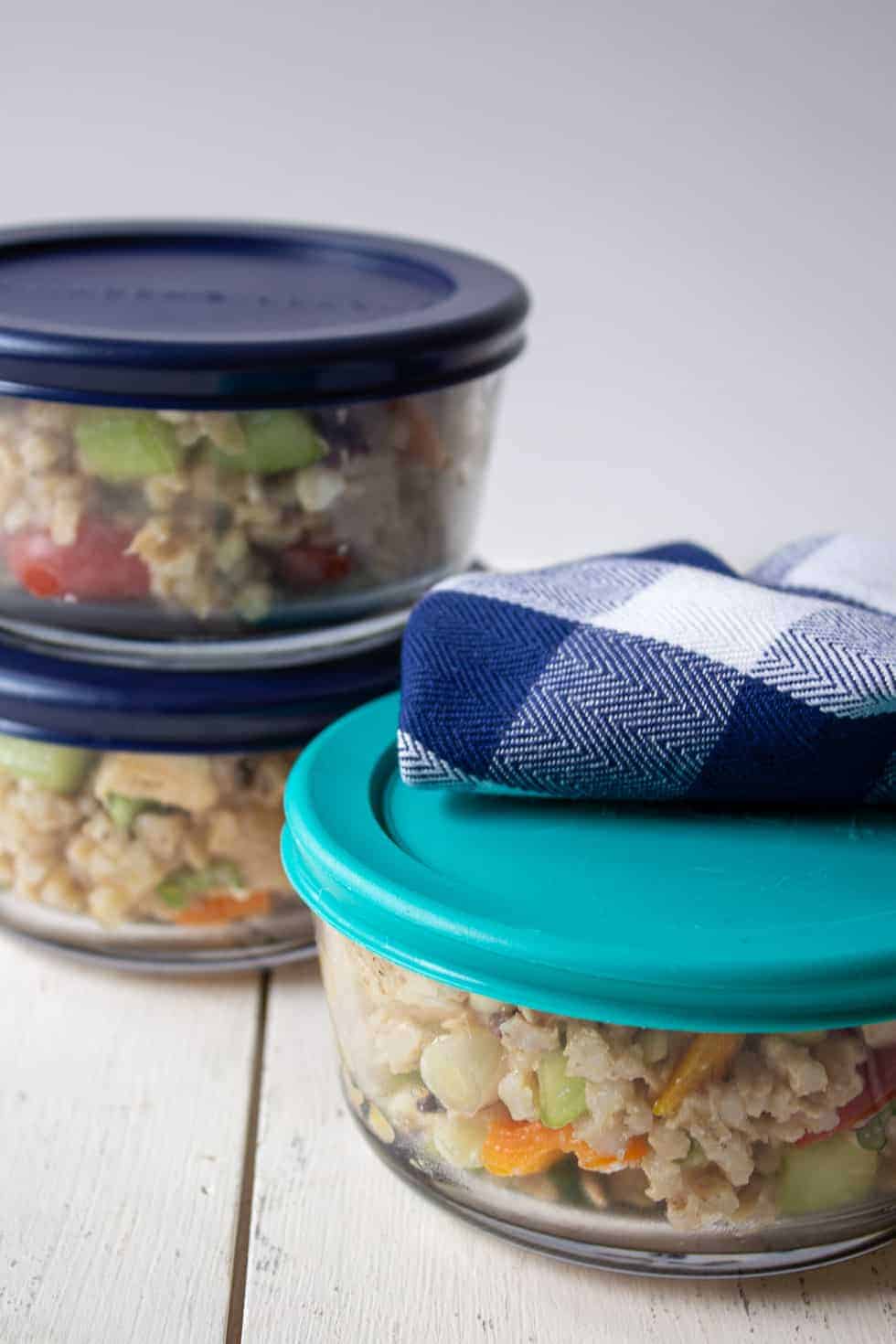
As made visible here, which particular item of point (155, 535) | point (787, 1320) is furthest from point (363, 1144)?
point (155, 535)

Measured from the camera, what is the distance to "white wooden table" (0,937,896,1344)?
625 mm

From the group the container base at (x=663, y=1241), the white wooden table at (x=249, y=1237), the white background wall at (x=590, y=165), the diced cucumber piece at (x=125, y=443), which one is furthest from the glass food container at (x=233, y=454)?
the white background wall at (x=590, y=165)

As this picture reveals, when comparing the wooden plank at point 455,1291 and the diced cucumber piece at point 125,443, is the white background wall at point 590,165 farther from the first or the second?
the wooden plank at point 455,1291

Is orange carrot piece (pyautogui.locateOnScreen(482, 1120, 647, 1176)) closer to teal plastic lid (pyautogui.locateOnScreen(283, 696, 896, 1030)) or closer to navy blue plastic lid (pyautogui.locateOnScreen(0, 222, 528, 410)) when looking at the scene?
teal plastic lid (pyautogui.locateOnScreen(283, 696, 896, 1030))

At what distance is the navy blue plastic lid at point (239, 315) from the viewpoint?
30.0 inches

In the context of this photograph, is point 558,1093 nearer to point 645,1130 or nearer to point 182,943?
point 645,1130

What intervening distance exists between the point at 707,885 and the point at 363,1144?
22 cm

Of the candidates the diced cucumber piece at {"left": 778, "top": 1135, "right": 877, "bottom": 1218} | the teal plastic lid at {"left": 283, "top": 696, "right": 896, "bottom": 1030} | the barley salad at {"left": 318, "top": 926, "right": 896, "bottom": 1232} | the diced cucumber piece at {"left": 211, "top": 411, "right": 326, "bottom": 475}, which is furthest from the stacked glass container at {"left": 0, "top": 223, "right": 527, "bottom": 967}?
the diced cucumber piece at {"left": 778, "top": 1135, "right": 877, "bottom": 1218}

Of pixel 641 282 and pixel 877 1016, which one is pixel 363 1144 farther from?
pixel 641 282

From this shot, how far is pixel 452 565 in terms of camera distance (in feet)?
3.07

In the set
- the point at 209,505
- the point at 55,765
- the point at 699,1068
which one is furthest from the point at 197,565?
the point at 699,1068

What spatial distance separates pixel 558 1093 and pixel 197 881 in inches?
11.7

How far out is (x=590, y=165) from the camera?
1.35 m

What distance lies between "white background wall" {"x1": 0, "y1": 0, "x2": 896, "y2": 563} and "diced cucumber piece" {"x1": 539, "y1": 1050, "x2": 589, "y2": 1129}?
0.93 metres
